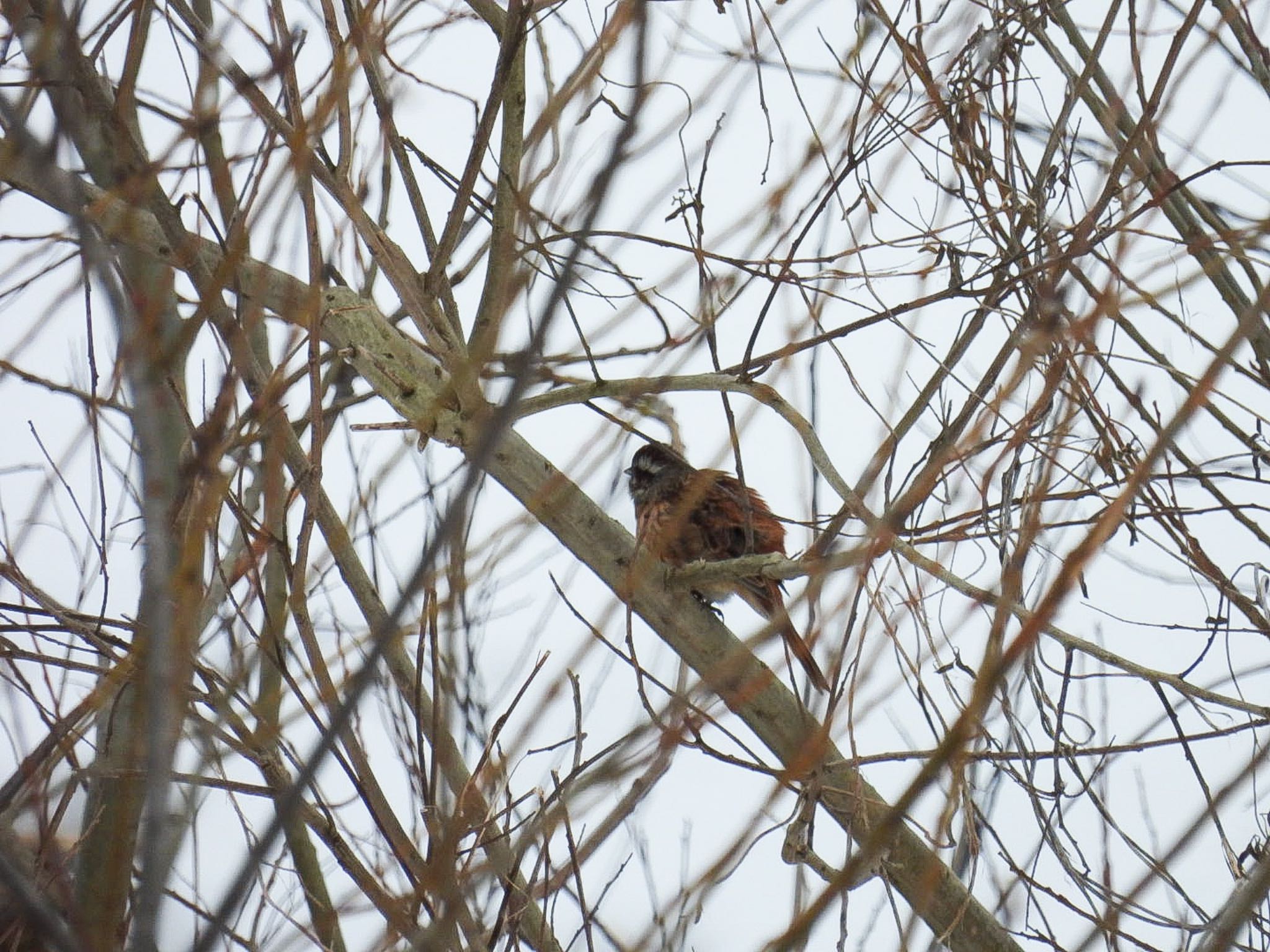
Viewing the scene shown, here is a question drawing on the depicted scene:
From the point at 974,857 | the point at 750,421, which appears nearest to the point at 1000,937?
the point at 974,857

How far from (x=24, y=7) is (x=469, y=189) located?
955mm

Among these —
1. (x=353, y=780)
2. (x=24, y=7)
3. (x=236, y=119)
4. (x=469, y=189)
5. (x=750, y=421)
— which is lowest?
(x=353, y=780)

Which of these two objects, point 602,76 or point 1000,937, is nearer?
point 602,76

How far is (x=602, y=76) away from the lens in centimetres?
282

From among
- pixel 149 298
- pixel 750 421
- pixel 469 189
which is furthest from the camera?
pixel 750 421

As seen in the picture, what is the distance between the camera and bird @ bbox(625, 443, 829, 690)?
4410mm

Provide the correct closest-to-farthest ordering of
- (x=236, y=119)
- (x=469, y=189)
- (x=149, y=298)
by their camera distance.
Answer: (x=149, y=298)
(x=469, y=189)
(x=236, y=119)

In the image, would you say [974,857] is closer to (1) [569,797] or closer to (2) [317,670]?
(1) [569,797]

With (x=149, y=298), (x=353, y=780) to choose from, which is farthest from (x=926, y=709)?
(x=149, y=298)

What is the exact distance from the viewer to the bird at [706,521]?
174 inches

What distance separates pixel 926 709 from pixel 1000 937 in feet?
3.12

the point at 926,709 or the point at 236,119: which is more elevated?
the point at 236,119

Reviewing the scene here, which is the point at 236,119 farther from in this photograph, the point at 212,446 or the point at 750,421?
the point at 212,446

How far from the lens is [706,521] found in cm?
499
